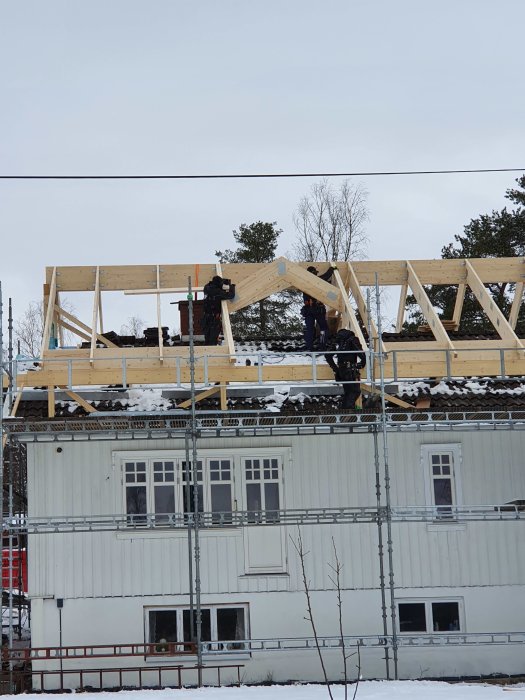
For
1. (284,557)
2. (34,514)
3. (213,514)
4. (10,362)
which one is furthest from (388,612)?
(10,362)

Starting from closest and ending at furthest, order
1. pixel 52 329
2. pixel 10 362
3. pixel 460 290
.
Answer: pixel 10 362 → pixel 52 329 → pixel 460 290

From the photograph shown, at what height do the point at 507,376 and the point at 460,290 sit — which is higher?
the point at 460,290

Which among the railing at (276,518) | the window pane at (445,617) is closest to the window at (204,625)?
the railing at (276,518)

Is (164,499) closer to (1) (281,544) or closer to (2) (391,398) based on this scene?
(1) (281,544)

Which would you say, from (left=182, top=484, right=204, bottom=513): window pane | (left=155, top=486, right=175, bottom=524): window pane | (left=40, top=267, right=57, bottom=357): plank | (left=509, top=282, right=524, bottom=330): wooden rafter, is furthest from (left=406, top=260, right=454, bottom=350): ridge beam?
(left=40, top=267, right=57, bottom=357): plank

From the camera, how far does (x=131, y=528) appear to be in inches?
951

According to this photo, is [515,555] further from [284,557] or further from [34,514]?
[34,514]

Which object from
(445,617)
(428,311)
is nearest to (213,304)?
(428,311)

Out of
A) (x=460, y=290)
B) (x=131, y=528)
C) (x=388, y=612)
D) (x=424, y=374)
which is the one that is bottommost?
(x=388, y=612)

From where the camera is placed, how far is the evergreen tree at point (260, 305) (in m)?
49.7

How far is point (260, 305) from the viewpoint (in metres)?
50.2

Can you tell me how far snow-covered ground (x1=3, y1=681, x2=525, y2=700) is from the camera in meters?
19.6

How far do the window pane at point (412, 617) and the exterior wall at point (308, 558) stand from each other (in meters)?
0.26

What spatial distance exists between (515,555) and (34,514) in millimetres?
9446
